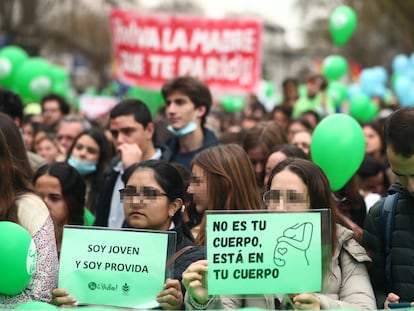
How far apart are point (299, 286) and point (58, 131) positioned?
6.30m

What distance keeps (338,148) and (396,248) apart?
2.23 m

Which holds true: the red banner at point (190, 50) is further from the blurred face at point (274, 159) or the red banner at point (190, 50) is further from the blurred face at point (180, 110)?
the blurred face at point (274, 159)

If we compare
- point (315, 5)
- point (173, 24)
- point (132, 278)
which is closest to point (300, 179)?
point (132, 278)

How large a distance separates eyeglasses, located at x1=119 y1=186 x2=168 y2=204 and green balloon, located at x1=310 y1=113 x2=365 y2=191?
2.07m

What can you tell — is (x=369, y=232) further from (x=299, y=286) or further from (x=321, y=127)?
(x=321, y=127)

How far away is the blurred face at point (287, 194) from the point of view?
4.38m

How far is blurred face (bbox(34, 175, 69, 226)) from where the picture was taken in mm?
6031

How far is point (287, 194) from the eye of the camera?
442cm

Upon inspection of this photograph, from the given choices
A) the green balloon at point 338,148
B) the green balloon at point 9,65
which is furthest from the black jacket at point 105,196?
the green balloon at point 9,65

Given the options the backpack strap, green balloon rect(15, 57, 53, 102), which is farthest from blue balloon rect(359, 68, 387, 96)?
the backpack strap

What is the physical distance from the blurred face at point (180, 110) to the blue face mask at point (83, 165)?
30.1 inches

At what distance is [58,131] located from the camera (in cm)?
986

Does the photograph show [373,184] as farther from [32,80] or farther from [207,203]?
[32,80]

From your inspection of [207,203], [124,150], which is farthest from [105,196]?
[207,203]
